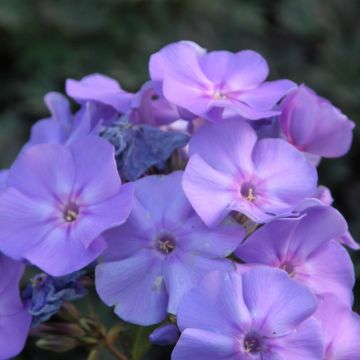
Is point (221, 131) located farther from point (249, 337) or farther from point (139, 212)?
point (249, 337)

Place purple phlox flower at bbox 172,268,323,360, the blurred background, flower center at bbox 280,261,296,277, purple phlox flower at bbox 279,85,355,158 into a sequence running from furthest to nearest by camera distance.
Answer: the blurred background
purple phlox flower at bbox 279,85,355,158
flower center at bbox 280,261,296,277
purple phlox flower at bbox 172,268,323,360

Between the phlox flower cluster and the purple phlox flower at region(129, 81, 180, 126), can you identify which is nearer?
the phlox flower cluster

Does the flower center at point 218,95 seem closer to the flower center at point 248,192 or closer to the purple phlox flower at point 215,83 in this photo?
the purple phlox flower at point 215,83

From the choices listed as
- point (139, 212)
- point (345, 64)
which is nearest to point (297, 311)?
point (139, 212)

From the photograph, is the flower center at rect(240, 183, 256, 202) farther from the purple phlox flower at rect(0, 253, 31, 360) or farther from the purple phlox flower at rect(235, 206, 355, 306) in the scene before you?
the purple phlox flower at rect(0, 253, 31, 360)

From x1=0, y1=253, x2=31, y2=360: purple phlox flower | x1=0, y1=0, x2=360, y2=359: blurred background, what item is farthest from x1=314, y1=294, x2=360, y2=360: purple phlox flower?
x1=0, y1=0, x2=360, y2=359: blurred background

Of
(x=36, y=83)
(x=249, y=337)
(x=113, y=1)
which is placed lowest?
(x=36, y=83)
